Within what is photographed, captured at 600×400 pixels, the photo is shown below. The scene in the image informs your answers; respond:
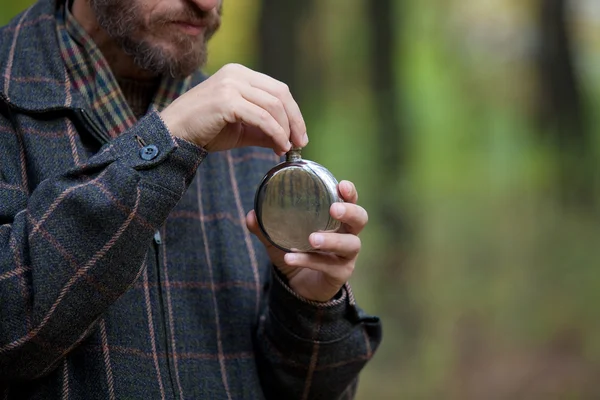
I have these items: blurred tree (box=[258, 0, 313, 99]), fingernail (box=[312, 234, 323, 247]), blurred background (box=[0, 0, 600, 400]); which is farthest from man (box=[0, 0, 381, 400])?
blurred background (box=[0, 0, 600, 400])

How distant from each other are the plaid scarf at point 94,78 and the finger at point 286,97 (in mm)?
275

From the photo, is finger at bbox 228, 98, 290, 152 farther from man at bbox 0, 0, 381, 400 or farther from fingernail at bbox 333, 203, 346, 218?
fingernail at bbox 333, 203, 346, 218

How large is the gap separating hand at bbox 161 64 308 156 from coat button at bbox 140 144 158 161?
0.15ft

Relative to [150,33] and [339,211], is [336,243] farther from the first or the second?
[150,33]

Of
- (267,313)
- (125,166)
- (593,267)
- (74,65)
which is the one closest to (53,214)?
(125,166)

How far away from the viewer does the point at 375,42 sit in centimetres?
465

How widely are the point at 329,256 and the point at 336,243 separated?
0.08 m

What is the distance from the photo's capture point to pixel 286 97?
1327 mm

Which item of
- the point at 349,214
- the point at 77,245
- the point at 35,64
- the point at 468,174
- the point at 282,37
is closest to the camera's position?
the point at 77,245

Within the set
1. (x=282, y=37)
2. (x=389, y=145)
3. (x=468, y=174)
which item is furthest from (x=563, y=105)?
Result: (x=282, y=37)

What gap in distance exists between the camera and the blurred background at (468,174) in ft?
14.6

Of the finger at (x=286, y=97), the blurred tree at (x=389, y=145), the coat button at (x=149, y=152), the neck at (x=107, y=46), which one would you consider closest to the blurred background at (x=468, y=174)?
the blurred tree at (x=389, y=145)

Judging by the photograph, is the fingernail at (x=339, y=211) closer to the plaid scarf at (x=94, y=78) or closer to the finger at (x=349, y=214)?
the finger at (x=349, y=214)

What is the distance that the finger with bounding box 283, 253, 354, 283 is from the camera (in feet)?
4.39
